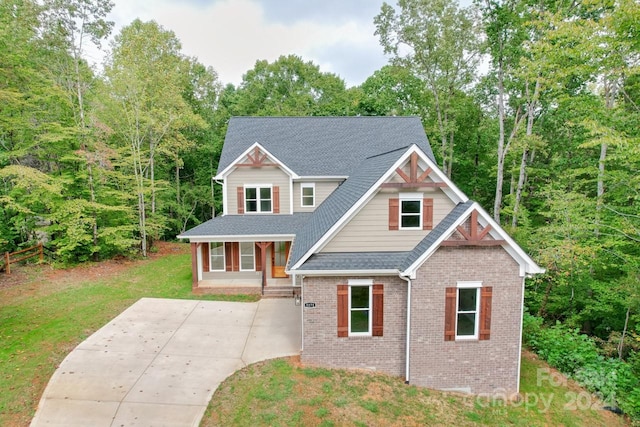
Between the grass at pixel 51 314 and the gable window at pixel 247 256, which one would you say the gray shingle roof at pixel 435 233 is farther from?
the gable window at pixel 247 256

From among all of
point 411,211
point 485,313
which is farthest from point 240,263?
point 485,313

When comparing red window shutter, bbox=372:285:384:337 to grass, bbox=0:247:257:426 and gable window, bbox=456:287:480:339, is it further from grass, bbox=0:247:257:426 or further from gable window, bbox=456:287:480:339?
grass, bbox=0:247:257:426

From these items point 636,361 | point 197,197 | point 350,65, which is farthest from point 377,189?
point 350,65

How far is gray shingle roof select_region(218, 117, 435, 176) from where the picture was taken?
2025cm

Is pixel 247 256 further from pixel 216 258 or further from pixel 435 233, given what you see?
pixel 435 233

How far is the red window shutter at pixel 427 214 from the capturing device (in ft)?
35.7

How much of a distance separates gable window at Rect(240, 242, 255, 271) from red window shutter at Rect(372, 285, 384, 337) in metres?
9.88

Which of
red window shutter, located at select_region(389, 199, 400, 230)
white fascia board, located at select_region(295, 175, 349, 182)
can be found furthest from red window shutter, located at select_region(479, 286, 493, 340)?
white fascia board, located at select_region(295, 175, 349, 182)

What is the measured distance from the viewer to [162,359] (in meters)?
10.5

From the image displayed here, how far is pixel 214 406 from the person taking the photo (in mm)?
8352

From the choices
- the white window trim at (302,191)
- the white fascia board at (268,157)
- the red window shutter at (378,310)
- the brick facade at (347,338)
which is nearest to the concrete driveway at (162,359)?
the brick facade at (347,338)

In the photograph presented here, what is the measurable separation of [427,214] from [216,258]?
11.8m

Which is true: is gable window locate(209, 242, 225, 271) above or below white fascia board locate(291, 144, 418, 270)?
below

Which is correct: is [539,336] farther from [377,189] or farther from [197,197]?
[197,197]
